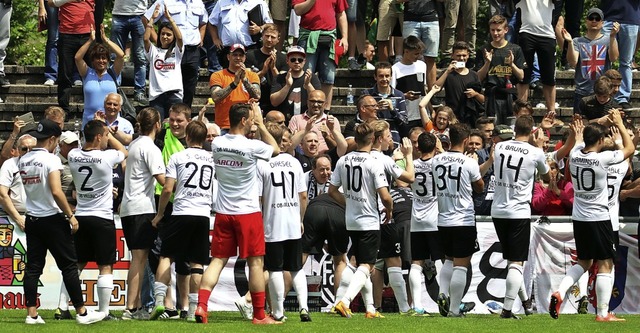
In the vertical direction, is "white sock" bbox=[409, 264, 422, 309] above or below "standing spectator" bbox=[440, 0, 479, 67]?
below

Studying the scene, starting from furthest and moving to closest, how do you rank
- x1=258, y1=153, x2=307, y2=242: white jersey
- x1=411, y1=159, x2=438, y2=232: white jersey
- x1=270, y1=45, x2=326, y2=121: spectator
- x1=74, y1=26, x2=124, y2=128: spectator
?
x1=270, y1=45, x2=326, y2=121: spectator, x1=74, y1=26, x2=124, y2=128: spectator, x1=411, y1=159, x2=438, y2=232: white jersey, x1=258, y1=153, x2=307, y2=242: white jersey

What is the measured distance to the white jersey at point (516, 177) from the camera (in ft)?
51.3

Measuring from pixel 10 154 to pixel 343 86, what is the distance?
682 cm

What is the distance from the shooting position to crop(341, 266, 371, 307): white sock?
50.6 ft

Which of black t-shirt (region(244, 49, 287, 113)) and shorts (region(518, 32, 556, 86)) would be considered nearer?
black t-shirt (region(244, 49, 287, 113))

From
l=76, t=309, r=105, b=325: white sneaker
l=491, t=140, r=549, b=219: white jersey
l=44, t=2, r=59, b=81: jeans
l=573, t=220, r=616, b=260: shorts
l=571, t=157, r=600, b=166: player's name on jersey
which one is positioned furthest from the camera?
l=44, t=2, r=59, b=81: jeans

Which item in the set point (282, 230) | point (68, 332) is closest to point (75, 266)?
point (68, 332)

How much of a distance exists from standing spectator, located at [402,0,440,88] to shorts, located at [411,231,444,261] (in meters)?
5.51

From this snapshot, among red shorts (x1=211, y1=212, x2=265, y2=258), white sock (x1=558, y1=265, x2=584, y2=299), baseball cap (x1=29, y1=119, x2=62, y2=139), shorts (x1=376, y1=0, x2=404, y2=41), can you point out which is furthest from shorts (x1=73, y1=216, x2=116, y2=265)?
shorts (x1=376, y1=0, x2=404, y2=41)

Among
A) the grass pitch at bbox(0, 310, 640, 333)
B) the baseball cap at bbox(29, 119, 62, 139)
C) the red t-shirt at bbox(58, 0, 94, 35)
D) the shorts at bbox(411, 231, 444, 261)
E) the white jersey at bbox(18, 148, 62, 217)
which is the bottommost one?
the grass pitch at bbox(0, 310, 640, 333)

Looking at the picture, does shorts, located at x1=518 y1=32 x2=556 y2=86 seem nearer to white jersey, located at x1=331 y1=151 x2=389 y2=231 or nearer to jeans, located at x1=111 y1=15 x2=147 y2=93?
jeans, located at x1=111 y1=15 x2=147 y2=93

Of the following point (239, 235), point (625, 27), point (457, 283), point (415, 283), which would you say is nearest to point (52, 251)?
point (239, 235)

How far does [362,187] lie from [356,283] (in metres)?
1.10

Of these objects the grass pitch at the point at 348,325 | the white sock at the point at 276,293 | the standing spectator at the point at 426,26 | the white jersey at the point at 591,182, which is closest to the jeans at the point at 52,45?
the standing spectator at the point at 426,26
